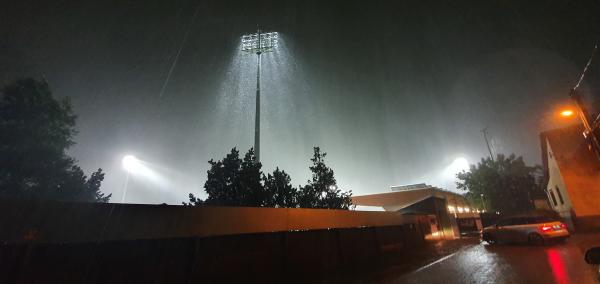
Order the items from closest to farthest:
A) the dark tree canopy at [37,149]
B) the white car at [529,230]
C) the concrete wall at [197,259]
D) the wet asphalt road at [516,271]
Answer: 1. the concrete wall at [197,259]
2. the wet asphalt road at [516,271]
3. the white car at [529,230]
4. the dark tree canopy at [37,149]

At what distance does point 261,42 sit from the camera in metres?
34.1

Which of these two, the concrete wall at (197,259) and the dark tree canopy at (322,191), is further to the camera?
the dark tree canopy at (322,191)

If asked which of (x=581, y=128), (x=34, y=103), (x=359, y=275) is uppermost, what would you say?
(x=34, y=103)

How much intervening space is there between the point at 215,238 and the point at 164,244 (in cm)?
124

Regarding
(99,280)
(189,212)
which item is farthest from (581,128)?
(99,280)

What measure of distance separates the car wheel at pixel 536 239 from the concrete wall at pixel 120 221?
11.7 metres

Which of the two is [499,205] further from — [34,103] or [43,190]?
[34,103]

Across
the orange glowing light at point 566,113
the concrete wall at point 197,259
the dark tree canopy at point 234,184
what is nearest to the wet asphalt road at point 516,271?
the concrete wall at point 197,259

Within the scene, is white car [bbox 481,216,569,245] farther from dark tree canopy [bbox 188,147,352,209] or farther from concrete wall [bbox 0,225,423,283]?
dark tree canopy [bbox 188,147,352,209]

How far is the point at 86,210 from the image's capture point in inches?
236

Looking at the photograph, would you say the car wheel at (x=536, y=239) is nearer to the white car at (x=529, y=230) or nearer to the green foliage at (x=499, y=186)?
the white car at (x=529, y=230)

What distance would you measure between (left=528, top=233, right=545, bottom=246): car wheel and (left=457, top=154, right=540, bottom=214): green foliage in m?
34.2

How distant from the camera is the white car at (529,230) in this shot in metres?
12.2

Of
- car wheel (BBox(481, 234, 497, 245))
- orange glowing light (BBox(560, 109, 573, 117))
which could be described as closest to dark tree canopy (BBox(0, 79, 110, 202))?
car wheel (BBox(481, 234, 497, 245))
